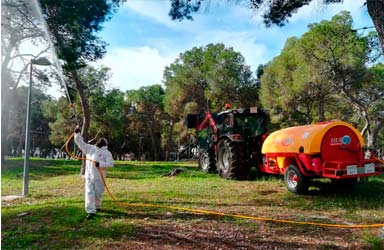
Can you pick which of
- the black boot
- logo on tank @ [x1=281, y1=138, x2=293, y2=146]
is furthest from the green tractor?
the black boot

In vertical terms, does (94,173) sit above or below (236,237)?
above

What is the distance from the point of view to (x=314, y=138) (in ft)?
26.9

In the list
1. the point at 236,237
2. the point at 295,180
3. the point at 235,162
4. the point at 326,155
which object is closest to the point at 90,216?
the point at 236,237

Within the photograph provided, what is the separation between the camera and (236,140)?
37.6 feet

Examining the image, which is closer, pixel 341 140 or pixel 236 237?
pixel 236 237

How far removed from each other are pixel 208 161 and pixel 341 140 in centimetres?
654

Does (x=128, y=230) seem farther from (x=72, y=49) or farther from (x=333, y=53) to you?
(x=333, y=53)

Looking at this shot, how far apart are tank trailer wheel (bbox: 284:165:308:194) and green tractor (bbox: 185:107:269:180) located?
99.3 inches

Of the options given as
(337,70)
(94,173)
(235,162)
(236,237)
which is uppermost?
(337,70)

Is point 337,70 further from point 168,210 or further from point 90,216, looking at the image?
point 90,216

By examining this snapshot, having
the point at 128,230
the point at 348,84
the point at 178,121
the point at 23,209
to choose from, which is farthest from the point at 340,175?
the point at 178,121

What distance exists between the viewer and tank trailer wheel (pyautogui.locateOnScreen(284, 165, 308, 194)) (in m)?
8.66

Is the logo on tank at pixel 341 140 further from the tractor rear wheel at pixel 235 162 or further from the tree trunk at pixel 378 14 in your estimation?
the tractor rear wheel at pixel 235 162

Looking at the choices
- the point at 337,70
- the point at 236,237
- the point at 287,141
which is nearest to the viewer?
the point at 236,237
